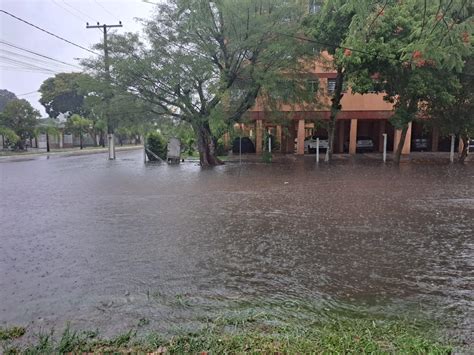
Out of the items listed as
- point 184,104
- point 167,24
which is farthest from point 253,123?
point 167,24

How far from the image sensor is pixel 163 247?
6172 mm

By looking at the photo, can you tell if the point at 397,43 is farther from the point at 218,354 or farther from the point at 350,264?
the point at 218,354

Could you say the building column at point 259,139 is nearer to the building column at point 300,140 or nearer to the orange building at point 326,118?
the orange building at point 326,118

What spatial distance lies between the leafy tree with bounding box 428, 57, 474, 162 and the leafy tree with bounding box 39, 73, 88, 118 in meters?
42.8

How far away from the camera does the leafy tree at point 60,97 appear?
168 ft

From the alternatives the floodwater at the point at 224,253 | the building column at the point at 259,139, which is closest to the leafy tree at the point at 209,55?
the building column at the point at 259,139

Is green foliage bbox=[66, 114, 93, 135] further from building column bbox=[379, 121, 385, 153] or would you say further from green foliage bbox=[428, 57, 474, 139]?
green foliage bbox=[428, 57, 474, 139]

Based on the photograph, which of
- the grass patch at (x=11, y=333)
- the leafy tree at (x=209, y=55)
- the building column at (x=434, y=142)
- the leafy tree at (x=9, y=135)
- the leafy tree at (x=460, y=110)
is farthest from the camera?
the leafy tree at (x=9, y=135)

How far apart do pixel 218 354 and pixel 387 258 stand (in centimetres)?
342

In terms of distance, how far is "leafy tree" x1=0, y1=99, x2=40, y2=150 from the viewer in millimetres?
33812

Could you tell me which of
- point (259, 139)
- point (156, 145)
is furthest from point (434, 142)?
point (156, 145)

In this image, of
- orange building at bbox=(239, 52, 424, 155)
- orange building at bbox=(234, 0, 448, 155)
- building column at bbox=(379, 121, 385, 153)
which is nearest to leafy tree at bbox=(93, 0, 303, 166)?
orange building at bbox=(234, 0, 448, 155)

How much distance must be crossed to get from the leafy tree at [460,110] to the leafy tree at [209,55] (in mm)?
7638

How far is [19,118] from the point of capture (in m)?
34.2
